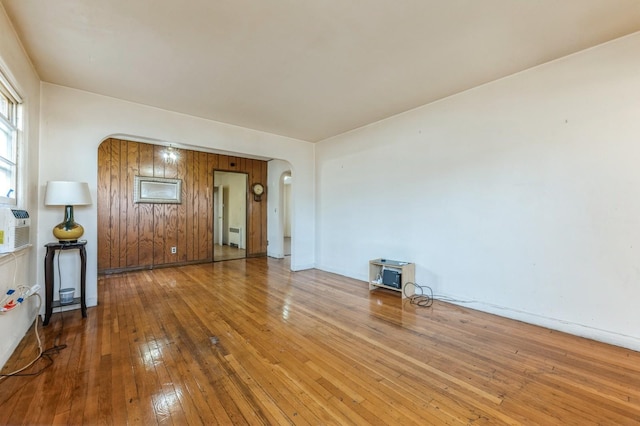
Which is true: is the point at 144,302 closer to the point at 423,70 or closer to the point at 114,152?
the point at 114,152

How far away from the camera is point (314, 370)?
197cm

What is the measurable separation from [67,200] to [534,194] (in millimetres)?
4802

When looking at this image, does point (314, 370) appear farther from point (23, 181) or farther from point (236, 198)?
point (236, 198)

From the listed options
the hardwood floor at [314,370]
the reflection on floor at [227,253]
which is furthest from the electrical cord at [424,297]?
the reflection on floor at [227,253]

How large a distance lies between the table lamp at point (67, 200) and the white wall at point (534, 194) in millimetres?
3807

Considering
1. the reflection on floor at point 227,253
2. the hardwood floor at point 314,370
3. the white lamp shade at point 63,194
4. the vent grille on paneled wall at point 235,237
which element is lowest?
the hardwood floor at point 314,370

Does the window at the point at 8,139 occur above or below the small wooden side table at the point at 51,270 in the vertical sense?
above

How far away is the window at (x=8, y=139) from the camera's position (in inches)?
86.0

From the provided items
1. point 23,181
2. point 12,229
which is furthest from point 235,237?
point 12,229

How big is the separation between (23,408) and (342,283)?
3513 millimetres

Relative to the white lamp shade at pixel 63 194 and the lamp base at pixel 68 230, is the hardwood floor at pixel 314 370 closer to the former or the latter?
the lamp base at pixel 68 230

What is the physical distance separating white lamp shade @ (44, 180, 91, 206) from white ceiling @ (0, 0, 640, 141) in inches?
45.4

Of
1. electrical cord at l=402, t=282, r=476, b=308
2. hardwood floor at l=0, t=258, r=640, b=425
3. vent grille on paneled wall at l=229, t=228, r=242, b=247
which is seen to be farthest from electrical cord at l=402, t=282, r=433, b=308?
vent grille on paneled wall at l=229, t=228, r=242, b=247

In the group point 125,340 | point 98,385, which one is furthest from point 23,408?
point 125,340
